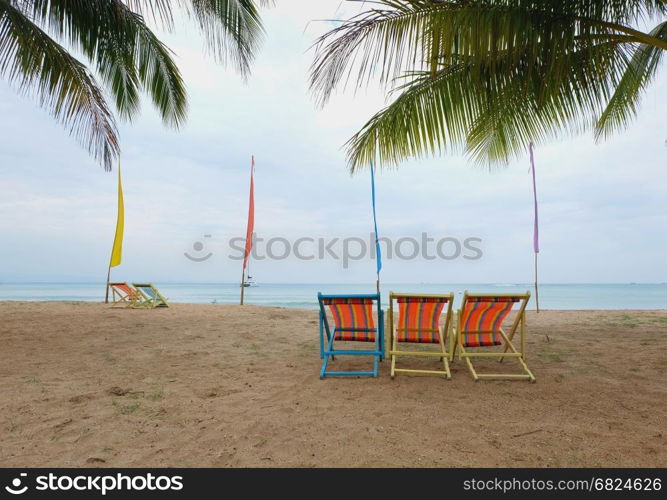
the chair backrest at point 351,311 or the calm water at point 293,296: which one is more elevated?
the chair backrest at point 351,311

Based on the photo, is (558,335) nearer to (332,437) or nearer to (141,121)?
(332,437)

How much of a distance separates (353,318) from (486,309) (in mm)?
1305

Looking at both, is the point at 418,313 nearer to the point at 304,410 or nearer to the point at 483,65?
the point at 304,410

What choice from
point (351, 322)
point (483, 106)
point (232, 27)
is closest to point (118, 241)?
point (232, 27)

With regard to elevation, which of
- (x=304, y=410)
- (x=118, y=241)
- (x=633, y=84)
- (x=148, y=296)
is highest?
(x=633, y=84)

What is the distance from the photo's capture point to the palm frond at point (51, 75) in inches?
183

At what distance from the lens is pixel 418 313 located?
3.72 m

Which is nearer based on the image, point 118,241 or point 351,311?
point 351,311

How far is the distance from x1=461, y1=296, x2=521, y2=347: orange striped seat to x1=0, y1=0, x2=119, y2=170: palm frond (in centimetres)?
582

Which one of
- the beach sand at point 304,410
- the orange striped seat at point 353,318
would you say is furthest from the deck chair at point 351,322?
the beach sand at point 304,410

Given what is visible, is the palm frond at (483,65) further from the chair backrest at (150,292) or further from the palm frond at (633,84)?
the chair backrest at (150,292)

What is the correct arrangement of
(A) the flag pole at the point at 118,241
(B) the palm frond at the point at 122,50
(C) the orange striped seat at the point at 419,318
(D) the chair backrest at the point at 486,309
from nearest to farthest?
(D) the chair backrest at the point at 486,309 < (C) the orange striped seat at the point at 419,318 < (B) the palm frond at the point at 122,50 < (A) the flag pole at the point at 118,241
